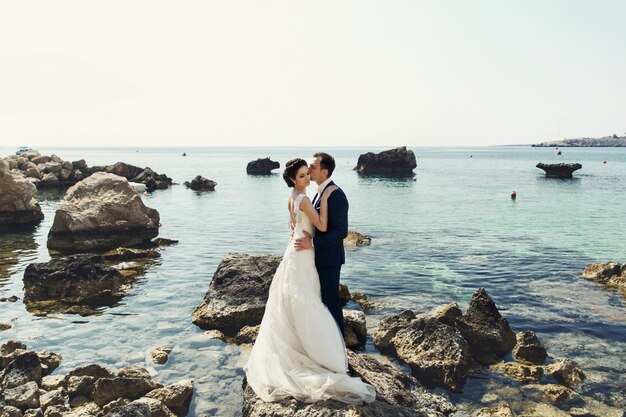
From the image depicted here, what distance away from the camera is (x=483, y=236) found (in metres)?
31.8

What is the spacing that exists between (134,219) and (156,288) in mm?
10649

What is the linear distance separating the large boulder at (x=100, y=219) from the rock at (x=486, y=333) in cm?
2003

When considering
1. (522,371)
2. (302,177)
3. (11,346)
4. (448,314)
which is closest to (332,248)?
(302,177)

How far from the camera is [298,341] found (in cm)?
801

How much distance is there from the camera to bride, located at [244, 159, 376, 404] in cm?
750

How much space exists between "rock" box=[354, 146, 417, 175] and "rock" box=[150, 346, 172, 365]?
9625cm

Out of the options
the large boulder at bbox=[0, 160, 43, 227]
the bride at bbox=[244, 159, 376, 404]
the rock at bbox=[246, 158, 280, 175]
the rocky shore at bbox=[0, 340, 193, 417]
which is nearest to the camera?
the bride at bbox=[244, 159, 376, 404]

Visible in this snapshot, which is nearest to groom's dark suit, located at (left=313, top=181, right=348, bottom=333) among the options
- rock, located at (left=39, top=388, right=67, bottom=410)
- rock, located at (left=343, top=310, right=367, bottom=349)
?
rock, located at (left=343, top=310, right=367, bottom=349)

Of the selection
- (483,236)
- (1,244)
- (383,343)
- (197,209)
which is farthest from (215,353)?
(197,209)

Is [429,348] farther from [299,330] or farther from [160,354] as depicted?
[160,354]

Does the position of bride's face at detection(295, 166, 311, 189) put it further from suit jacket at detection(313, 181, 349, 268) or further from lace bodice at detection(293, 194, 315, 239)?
suit jacket at detection(313, 181, 349, 268)

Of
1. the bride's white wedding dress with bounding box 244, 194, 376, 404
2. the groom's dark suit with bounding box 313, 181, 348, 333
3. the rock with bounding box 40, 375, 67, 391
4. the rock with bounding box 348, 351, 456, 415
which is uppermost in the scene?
the groom's dark suit with bounding box 313, 181, 348, 333

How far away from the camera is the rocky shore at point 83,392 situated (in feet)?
29.7

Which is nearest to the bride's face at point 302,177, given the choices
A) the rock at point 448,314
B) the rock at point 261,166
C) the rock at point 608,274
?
the rock at point 448,314
